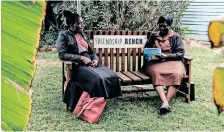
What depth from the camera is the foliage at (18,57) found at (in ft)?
2.04

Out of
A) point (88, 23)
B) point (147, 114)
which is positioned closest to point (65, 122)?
point (147, 114)

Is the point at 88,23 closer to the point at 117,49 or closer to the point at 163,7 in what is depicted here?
the point at 163,7

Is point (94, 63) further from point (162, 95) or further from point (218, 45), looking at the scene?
point (218, 45)

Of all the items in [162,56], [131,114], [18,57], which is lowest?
[131,114]

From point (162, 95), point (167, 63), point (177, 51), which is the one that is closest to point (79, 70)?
point (162, 95)

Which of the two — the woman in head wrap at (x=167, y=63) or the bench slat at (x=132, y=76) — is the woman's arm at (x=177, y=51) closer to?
the woman in head wrap at (x=167, y=63)

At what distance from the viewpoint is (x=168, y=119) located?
4453 millimetres

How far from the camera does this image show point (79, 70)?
461 cm

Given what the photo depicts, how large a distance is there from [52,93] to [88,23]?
4.82m

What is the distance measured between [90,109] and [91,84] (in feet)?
0.91

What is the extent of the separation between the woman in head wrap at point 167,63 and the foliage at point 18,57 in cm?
423

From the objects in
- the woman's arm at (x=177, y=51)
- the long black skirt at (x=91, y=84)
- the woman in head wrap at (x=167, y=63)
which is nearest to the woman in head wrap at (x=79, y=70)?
the long black skirt at (x=91, y=84)

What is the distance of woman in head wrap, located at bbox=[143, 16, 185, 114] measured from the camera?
495 centimetres

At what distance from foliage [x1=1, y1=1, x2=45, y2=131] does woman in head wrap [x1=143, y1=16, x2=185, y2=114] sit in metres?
4.23
